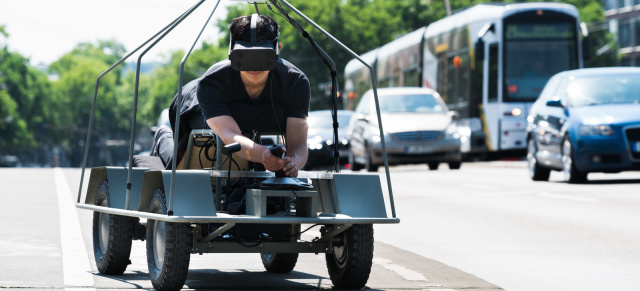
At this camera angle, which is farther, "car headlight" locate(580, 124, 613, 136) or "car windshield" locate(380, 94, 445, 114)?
"car windshield" locate(380, 94, 445, 114)

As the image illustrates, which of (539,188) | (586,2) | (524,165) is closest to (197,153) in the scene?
(539,188)

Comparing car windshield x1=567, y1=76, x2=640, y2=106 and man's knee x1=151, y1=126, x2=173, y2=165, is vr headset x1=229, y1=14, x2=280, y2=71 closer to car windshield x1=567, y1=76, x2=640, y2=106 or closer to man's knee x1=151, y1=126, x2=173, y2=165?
man's knee x1=151, y1=126, x2=173, y2=165

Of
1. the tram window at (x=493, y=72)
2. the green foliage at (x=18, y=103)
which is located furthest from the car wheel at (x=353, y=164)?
the green foliage at (x=18, y=103)

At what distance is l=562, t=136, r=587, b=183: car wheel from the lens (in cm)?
1883

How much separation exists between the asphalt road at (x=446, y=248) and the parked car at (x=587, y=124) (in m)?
0.53

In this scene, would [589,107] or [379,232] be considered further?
[589,107]

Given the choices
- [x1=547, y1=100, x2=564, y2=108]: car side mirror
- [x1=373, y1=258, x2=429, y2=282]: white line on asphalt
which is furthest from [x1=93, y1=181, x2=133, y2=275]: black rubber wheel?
[x1=547, y1=100, x2=564, y2=108]: car side mirror

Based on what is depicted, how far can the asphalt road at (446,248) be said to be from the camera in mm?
7605

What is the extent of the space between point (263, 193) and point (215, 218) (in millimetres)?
270

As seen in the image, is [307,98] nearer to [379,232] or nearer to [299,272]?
[299,272]

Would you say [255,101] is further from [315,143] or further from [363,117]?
[363,117]

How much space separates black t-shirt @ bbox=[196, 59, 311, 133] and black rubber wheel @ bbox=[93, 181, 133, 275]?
1.05 meters

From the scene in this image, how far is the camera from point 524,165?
29062 millimetres

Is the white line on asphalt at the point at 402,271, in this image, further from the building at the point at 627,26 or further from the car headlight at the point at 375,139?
the building at the point at 627,26
